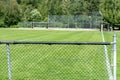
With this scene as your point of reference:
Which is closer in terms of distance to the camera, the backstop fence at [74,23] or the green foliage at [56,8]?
the backstop fence at [74,23]

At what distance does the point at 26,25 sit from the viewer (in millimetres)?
78500

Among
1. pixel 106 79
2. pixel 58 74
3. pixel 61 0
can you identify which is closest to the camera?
pixel 106 79

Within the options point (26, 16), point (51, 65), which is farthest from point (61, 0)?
point (51, 65)

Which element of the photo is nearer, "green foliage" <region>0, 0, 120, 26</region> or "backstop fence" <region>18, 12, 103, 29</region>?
"backstop fence" <region>18, 12, 103, 29</region>

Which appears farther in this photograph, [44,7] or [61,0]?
[61,0]

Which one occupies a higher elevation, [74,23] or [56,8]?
[56,8]

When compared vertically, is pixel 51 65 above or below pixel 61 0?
below

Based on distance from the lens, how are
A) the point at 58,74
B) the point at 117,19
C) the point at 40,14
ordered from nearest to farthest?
the point at 58,74
the point at 117,19
the point at 40,14

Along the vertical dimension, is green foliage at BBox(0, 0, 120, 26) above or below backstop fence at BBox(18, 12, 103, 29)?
above

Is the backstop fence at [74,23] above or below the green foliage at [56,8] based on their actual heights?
below

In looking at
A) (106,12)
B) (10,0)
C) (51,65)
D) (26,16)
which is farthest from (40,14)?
(51,65)

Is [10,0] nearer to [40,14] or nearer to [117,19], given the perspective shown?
[40,14]

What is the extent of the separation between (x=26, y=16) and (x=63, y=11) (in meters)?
11.7

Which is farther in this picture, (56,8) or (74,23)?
(56,8)
